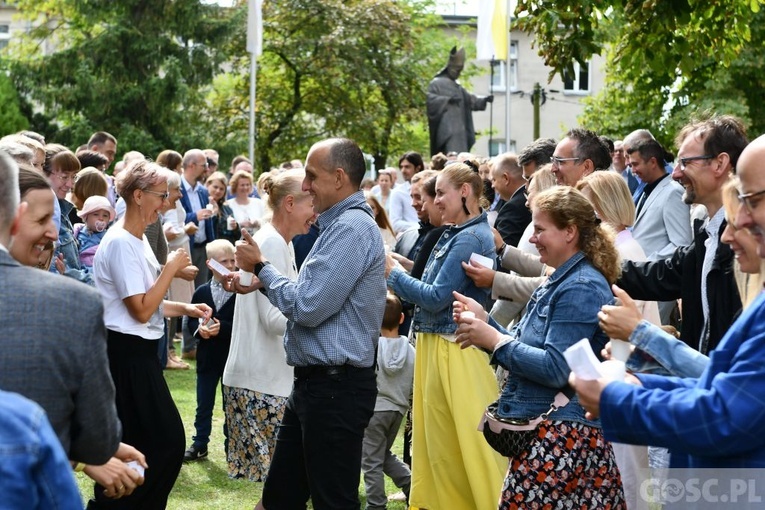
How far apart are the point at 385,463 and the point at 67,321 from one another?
483 centimetres

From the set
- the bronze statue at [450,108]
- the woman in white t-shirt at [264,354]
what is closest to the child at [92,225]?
the woman in white t-shirt at [264,354]

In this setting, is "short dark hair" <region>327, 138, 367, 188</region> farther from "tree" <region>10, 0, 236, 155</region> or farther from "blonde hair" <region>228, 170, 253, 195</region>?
"tree" <region>10, 0, 236, 155</region>

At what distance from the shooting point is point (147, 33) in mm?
28703

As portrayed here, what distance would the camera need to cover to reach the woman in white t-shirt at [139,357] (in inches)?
225

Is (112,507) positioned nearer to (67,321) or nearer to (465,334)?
(465,334)

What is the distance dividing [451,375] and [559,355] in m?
1.77

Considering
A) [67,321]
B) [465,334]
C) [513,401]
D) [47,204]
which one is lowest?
[513,401]

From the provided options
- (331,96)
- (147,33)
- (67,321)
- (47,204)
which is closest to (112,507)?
(47,204)

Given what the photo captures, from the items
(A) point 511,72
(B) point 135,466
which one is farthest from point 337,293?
(A) point 511,72

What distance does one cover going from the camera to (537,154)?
8.55 meters

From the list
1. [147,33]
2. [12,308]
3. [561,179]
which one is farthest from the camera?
[147,33]

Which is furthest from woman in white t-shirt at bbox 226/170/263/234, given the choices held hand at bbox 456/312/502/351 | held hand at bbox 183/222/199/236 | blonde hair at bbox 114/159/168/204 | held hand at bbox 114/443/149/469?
held hand at bbox 114/443/149/469

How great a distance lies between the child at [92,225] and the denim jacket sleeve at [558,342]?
5061 mm

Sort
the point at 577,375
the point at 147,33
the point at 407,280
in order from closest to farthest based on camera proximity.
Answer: the point at 577,375 < the point at 407,280 < the point at 147,33
